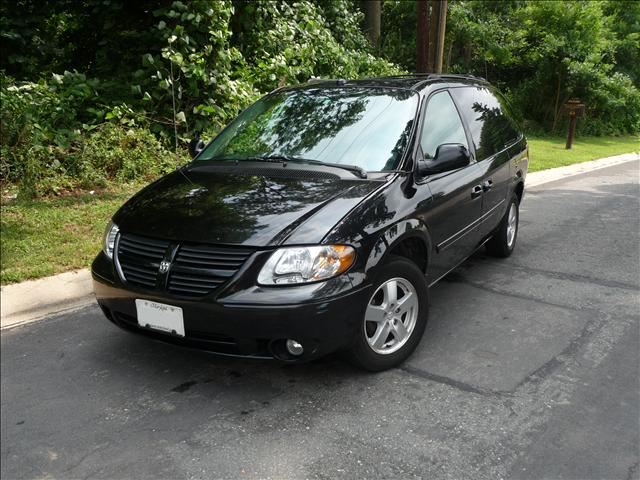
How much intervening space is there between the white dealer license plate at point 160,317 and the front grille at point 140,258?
0.11 meters

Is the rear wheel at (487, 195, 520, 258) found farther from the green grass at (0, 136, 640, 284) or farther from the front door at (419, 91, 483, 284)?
the green grass at (0, 136, 640, 284)

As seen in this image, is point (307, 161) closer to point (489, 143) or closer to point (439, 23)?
point (489, 143)

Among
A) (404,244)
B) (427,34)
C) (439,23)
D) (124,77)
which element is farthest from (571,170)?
(404,244)

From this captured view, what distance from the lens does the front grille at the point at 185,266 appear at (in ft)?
9.94

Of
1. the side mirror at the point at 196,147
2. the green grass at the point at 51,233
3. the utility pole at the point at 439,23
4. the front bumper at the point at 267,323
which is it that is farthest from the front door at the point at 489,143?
the utility pole at the point at 439,23

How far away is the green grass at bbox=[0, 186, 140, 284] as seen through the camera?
16.2 feet

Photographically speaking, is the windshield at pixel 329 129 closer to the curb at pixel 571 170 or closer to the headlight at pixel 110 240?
the headlight at pixel 110 240

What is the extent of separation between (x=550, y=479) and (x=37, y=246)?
4558 millimetres

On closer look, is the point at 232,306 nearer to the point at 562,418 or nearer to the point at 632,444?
the point at 562,418

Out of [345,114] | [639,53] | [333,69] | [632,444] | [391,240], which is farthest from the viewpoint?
[639,53]

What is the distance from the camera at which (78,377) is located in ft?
11.4

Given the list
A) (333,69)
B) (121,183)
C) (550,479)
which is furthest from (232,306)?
(333,69)

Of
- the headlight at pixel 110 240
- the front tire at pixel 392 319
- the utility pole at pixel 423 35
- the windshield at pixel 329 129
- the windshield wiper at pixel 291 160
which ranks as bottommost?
the front tire at pixel 392 319

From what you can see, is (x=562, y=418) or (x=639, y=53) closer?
(x=562, y=418)
